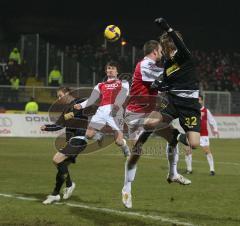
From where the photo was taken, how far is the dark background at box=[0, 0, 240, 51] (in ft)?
134

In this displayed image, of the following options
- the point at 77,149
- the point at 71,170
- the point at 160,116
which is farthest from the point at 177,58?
the point at 71,170

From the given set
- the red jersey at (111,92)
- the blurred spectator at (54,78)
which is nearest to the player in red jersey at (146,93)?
the red jersey at (111,92)

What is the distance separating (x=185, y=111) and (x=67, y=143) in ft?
7.86

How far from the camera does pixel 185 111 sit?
9.38 metres

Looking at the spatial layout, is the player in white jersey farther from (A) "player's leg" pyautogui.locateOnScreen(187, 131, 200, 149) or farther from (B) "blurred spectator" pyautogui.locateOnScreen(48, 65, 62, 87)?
(B) "blurred spectator" pyautogui.locateOnScreen(48, 65, 62, 87)

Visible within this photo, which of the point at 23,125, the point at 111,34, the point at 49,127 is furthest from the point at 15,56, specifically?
the point at 49,127

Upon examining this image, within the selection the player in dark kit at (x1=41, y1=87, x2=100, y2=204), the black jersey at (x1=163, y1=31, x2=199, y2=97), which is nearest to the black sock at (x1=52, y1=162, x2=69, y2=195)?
the player in dark kit at (x1=41, y1=87, x2=100, y2=204)

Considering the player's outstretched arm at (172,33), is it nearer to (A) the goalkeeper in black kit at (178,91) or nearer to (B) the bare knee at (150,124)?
(A) the goalkeeper in black kit at (178,91)

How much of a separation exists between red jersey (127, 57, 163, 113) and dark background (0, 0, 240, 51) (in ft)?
99.9

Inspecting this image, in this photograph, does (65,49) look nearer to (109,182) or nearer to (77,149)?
(109,182)

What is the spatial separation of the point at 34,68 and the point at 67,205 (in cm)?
2754

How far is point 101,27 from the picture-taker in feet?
138

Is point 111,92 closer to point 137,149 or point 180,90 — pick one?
point 137,149

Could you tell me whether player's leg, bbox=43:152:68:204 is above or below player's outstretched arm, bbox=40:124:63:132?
below
